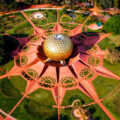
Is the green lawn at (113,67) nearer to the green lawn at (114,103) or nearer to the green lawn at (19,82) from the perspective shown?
the green lawn at (114,103)

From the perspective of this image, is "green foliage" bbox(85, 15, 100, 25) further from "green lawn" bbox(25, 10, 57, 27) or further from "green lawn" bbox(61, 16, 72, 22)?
"green lawn" bbox(25, 10, 57, 27)

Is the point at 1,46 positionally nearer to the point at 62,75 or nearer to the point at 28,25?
the point at 28,25

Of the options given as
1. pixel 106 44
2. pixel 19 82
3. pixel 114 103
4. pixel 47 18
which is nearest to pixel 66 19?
pixel 47 18

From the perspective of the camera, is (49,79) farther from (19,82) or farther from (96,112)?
(96,112)

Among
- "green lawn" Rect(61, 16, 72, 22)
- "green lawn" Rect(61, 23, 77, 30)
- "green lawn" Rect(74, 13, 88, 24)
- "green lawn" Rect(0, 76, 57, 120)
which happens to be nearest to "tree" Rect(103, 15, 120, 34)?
"green lawn" Rect(74, 13, 88, 24)

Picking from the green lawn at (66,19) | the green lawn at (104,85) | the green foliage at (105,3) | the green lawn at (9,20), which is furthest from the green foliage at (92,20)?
the green lawn at (9,20)

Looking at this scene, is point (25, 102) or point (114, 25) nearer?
point (25, 102)

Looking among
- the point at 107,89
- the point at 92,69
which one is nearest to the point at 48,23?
the point at 92,69

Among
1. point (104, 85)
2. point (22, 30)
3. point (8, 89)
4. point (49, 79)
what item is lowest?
point (8, 89)
